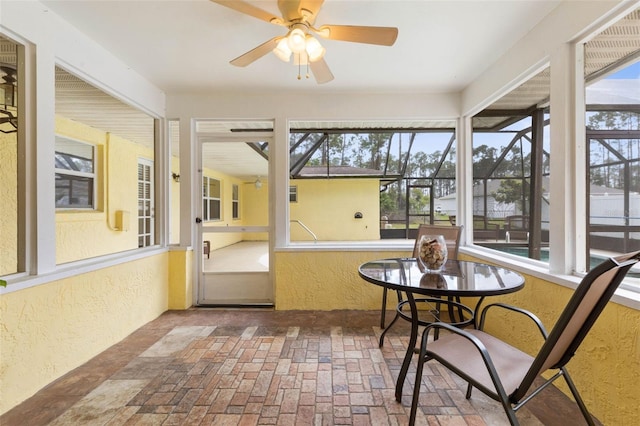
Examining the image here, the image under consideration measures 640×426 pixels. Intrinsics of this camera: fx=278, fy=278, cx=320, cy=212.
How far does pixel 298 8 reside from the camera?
1676 mm

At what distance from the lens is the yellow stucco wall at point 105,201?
3.45 metres

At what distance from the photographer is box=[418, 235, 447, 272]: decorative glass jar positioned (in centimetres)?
190

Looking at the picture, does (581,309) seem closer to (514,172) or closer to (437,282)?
(437,282)

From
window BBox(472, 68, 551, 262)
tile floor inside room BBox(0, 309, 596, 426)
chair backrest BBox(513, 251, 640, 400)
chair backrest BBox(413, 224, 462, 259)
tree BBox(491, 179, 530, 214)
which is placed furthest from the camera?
chair backrest BBox(413, 224, 462, 259)

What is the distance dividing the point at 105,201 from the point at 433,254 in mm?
4496

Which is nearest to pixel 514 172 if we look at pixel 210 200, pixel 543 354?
pixel 543 354

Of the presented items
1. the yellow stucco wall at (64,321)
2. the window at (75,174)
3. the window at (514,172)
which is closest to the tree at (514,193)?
the window at (514,172)

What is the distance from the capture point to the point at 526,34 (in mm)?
2236

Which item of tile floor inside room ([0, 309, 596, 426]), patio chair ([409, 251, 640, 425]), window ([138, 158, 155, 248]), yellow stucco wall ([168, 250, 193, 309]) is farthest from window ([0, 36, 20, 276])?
patio chair ([409, 251, 640, 425])

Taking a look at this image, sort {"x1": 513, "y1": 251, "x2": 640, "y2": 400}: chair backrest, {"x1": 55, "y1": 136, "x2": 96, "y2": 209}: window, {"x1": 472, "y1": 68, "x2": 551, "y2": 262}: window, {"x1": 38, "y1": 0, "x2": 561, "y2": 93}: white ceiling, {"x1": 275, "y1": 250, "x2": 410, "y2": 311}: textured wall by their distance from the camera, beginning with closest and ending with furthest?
{"x1": 513, "y1": 251, "x2": 640, "y2": 400}: chair backrest → {"x1": 38, "y1": 0, "x2": 561, "y2": 93}: white ceiling → {"x1": 472, "y1": 68, "x2": 551, "y2": 262}: window → {"x1": 55, "y1": 136, "x2": 96, "y2": 209}: window → {"x1": 275, "y1": 250, "x2": 410, "y2": 311}: textured wall

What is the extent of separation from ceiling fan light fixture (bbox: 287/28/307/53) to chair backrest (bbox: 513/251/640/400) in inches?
73.7

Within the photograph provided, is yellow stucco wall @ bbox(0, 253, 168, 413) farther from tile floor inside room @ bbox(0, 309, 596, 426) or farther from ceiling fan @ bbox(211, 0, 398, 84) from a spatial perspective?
ceiling fan @ bbox(211, 0, 398, 84)

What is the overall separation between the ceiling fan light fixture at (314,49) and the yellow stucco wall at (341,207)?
215 cm

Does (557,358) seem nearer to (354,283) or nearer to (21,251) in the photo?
(354,283)
